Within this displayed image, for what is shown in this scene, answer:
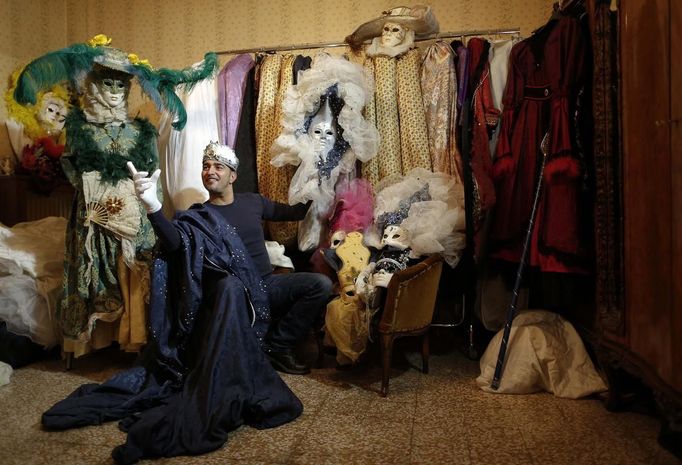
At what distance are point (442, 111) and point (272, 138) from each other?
1.05 m

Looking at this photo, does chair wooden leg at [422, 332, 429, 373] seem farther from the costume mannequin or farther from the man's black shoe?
the costume mannequin

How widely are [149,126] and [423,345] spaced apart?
1.93 m

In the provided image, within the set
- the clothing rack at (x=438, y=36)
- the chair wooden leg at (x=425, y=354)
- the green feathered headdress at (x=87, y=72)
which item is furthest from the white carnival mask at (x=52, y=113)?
the chair wooden leg at (x=425, y=354)

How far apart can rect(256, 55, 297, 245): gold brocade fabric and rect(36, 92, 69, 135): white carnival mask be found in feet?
5.01

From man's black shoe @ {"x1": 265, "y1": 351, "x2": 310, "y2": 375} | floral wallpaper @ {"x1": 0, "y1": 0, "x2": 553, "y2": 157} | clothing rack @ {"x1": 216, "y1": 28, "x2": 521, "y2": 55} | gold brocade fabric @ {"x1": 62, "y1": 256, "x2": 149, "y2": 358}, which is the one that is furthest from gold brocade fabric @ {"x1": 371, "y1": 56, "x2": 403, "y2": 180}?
gold brocade fabric @ {"x1": 62, "y1": 256, "x2": 149, "y2": 358}

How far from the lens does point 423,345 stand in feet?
8.80

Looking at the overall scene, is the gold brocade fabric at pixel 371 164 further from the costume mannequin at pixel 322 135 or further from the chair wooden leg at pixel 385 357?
the chair wooden leg at pixel 385 357

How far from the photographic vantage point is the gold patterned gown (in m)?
2.61

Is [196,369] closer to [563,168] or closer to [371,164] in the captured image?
[371,164]

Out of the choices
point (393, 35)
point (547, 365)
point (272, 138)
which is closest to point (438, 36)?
point (393, 35)

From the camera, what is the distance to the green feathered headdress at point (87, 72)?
2525mm

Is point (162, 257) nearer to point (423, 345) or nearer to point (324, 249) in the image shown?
point (324, 249)

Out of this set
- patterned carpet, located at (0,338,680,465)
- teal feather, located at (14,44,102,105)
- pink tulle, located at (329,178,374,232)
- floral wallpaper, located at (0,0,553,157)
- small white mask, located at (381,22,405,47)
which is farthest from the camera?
floral wallpaper, located at (0,0,553,157)

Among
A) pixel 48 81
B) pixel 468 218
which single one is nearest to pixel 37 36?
pixel 48 81
